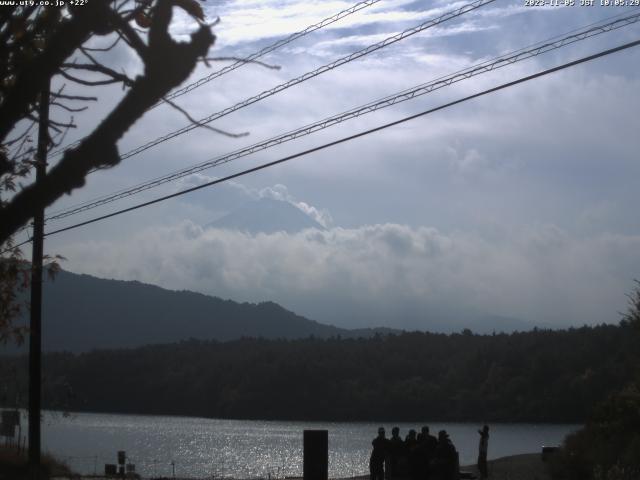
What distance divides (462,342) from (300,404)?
20613mm

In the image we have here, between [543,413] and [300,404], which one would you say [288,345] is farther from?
[543,413]

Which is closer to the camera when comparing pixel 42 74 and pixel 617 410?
pixel 42 74

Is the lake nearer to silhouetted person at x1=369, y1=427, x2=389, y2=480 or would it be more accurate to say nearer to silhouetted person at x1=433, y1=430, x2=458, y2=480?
silhouetted person at x1=369, y1=427, x2=389, y2=480

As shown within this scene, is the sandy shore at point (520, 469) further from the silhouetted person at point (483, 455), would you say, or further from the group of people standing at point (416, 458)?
the group of people standing at point (416, 458)

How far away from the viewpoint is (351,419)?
10844 cm

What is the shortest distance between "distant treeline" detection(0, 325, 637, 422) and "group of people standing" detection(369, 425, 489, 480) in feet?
191

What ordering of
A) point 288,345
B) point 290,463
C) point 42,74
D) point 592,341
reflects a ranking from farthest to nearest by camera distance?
1. point 288,345
2. point 592,341
3. point 290,463
4. point 42,74

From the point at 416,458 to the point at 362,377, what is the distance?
317 ft

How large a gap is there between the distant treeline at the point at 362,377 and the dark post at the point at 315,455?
62.3 metres

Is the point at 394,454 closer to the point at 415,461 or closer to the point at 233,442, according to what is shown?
the point at 415,461

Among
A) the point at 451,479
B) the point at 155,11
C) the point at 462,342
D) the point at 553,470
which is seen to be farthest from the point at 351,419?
the point at 155,11

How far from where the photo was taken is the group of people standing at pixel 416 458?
14852mm

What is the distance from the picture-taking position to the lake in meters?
60.7

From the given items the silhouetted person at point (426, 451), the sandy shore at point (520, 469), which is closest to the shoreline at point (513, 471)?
the sandy shore at point (520, 469)
